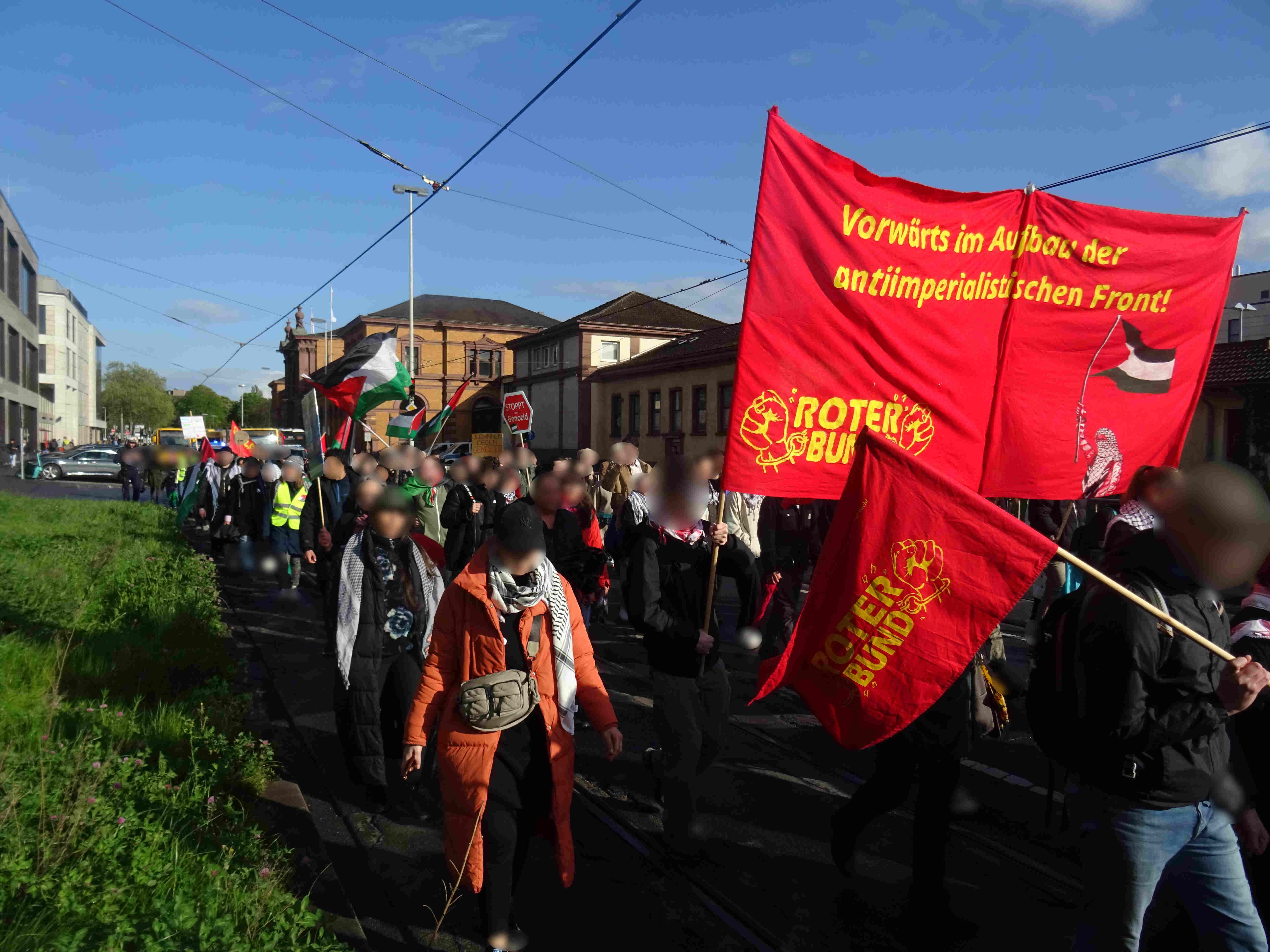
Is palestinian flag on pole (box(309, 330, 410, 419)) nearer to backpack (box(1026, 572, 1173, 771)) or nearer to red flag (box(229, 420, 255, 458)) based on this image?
backpack (box(1026, 572, 1173, 771))

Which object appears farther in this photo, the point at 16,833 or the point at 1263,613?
the point at 16,833

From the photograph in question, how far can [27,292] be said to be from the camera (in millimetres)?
57562

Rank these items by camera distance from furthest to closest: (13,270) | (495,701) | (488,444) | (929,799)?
(13,270), (488,444), (929,799), (495,701)

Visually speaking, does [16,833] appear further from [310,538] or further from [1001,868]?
[310,538]

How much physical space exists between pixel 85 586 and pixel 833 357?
27.3 ft

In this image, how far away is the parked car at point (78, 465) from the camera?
4453 cm

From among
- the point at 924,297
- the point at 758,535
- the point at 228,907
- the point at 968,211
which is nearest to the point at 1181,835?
the point at 924,297

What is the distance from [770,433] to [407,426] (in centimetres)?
897

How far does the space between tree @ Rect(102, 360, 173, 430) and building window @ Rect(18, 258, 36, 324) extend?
5424 centimetres

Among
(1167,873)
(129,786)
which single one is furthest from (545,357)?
(1167,873)

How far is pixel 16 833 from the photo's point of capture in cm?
372

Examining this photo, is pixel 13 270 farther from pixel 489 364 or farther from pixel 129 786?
pixel 129 786

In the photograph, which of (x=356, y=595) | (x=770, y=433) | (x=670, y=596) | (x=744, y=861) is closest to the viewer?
(x=770, y=433)

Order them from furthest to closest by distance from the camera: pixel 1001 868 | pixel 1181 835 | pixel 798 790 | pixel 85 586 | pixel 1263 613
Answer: pixel 85 586, pixel 798 790, pixel 1001 868, pixel 1263 613, pixel 1181 835
